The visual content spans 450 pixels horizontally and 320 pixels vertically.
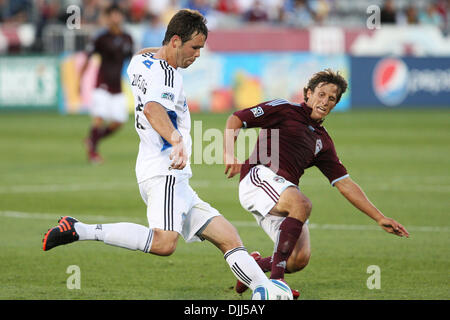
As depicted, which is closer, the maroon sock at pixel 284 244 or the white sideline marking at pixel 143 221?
the maroon sock at pixel 284 244

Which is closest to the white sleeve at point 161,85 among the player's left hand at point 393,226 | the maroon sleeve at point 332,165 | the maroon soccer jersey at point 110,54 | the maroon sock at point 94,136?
the maroon sleeve at point 332,165

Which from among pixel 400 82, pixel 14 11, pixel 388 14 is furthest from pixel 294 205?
pixel 388 14

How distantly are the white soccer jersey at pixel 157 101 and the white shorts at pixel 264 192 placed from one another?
0.67 metres

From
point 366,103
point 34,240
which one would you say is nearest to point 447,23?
point 366,103

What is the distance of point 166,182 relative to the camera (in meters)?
5.84

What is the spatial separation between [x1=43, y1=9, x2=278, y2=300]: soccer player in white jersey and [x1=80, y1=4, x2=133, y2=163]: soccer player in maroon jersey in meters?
9.23

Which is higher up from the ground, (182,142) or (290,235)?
(182,142)

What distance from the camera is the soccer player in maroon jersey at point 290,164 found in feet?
20.5

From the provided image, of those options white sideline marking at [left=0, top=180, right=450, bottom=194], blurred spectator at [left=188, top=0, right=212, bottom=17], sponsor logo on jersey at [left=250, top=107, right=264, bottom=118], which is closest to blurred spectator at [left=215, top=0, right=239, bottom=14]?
blurred spectator at [left=188, top=0, right=212, bottom=17]

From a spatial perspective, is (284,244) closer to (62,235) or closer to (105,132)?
(62,235)

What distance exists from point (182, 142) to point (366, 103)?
2091 centimetres

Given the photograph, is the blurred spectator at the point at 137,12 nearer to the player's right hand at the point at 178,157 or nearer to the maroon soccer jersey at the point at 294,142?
the maroon soccer jersey at the point at 294,142

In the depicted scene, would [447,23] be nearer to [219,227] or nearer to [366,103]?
[366,103]
